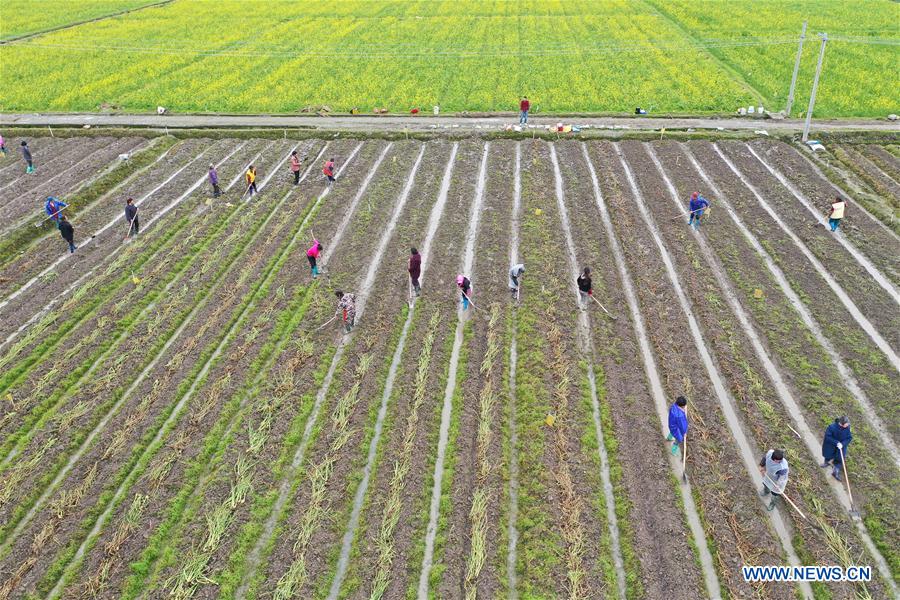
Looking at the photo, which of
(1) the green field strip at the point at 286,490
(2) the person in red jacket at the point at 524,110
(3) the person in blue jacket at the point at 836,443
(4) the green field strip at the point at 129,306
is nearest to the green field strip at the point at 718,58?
(2) the person in red jacket at the point at 524,110

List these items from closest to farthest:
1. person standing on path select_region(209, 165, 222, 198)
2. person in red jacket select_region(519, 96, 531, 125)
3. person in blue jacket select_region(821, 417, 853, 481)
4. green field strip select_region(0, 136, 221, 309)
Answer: person in blue jacket select_region(821, 417, 853, 481) → green field strip select_region(0, 136, 221, 309) → person standing on path select_region(209, 165, 222, 198) → person in red jacket select_region(519, 96, 531, 125)

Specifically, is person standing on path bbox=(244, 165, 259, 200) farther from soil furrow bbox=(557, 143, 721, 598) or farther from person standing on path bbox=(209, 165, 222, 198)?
soil furrow bbox=(557, 143, 721, 598)

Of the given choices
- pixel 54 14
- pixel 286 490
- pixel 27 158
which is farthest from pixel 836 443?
pixel 54 14

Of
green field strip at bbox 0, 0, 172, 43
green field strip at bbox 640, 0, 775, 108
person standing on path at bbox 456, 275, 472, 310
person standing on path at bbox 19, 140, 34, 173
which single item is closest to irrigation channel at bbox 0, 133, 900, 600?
person standing on path at bbox 456, 275, 472, 310

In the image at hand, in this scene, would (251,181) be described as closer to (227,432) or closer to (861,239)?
(227,432)

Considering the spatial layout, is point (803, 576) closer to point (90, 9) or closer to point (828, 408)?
point (828, 408)
